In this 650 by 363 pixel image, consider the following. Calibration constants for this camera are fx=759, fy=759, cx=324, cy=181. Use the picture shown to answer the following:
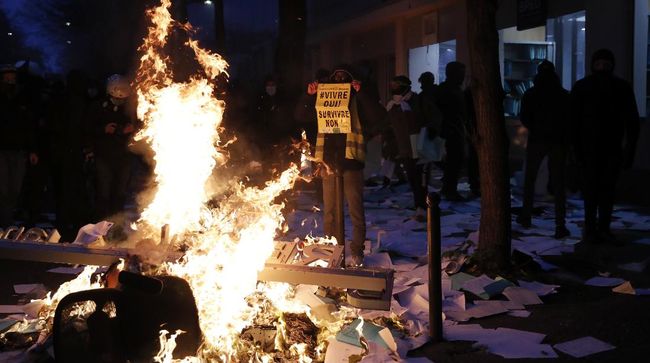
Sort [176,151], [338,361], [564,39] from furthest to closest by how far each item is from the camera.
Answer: [564,39]
[176,151]
[338,361]

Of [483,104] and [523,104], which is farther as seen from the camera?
[523,104]

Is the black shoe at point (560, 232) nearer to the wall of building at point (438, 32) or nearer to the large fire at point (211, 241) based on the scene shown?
the large fire at point (211, 241)

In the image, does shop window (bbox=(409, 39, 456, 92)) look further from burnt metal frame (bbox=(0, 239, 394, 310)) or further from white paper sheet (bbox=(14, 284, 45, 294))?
burnt metal frame (bbox=(0, 239, 394, 310))

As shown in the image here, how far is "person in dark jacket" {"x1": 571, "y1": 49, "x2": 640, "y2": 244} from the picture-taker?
8836 millimetres

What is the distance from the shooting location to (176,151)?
680cm

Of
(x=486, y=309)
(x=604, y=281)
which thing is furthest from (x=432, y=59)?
(x=486, y=309)

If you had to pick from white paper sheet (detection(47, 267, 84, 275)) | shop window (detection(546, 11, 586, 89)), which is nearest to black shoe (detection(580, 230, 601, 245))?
white paper sheet (detection(47, 267, 84, 275))

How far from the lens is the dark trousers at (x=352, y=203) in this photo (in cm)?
820

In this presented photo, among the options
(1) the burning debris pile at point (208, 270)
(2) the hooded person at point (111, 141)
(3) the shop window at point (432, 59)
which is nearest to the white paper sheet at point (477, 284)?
(1) the burning debris pile at point (208, 270)

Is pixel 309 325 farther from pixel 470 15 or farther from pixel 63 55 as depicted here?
pixel 63 55

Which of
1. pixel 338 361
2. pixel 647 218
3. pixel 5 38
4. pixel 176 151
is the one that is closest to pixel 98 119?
pixel 176 151

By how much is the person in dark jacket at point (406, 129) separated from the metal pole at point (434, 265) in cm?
500

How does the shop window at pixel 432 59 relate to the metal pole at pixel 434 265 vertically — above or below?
above

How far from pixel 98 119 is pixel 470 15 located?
17.0 feet
